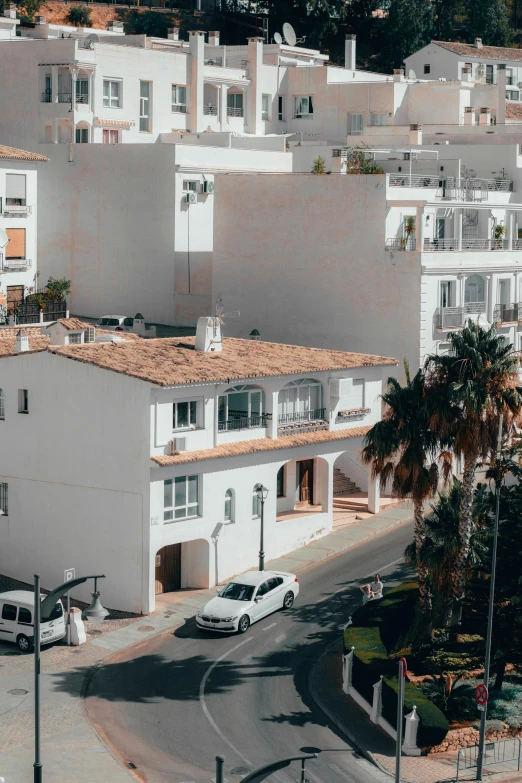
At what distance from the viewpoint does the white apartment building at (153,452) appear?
51.4 m

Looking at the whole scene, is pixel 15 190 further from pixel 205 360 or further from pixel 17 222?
pixel 205 360

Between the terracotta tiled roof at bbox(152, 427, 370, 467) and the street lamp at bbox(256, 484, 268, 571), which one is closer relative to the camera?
the terracotta tiled roof at bbox(152, 427, 370, 467)

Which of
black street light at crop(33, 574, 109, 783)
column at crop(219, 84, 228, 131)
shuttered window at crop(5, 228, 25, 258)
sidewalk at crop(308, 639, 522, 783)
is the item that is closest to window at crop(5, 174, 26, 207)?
shuttered window at crop(5, 228, 25, 258)

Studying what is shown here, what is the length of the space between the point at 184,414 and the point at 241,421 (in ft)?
10.6

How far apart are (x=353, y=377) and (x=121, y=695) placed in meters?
19.9

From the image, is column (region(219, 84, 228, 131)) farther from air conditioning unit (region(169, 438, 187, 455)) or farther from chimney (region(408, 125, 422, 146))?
air conditioning unit (region(169, 438, 187, 455))

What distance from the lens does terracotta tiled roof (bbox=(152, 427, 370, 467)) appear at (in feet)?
169

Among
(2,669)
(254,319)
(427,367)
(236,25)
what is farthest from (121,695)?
(236,25)

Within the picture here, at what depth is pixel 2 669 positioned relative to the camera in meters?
46.5

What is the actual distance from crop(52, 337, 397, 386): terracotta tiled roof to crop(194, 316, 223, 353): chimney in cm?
30

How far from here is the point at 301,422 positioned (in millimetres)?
57750

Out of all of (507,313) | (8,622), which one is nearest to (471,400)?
(8,622)

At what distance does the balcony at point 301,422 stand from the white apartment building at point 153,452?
51 millimetres

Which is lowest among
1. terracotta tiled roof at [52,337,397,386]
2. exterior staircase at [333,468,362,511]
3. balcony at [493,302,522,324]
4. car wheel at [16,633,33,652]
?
car wheel at [16,633,33,652]
